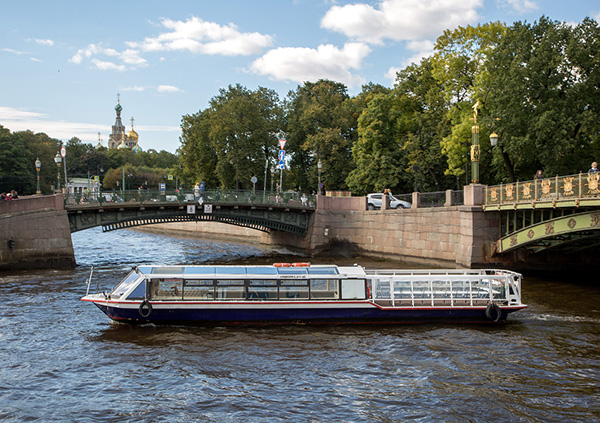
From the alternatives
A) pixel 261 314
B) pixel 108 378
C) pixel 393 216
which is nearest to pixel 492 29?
pixel 393 216

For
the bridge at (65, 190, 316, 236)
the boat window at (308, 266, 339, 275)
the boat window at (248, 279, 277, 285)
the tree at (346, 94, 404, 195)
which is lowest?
the boat window at (248, 279, 277, 285)

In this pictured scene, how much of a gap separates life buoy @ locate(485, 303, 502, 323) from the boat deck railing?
24cm

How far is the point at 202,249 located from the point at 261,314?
29089mm

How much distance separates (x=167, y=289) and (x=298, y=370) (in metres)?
6.41

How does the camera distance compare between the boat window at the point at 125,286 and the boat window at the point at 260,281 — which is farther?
the boat window at the point at 260,281

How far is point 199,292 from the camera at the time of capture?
66.1ft

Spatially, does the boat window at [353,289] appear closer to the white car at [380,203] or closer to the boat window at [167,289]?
the boat window at [167,289]

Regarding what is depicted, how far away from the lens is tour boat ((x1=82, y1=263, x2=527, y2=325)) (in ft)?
64.8

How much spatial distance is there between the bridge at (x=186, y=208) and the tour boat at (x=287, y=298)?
16.2 m

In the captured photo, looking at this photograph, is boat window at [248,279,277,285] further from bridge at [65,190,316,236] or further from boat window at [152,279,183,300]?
bridge at [65,190,316,236]

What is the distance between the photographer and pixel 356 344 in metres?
18.5

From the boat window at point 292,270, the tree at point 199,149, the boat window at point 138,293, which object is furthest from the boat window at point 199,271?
the tree at point 199,149

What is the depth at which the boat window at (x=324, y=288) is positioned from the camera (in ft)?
67.4

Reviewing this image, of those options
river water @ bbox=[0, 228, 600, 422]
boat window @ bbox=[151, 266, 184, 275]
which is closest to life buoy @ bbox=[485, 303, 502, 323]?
river water @ bbox=[0, 228, 600, 422]
